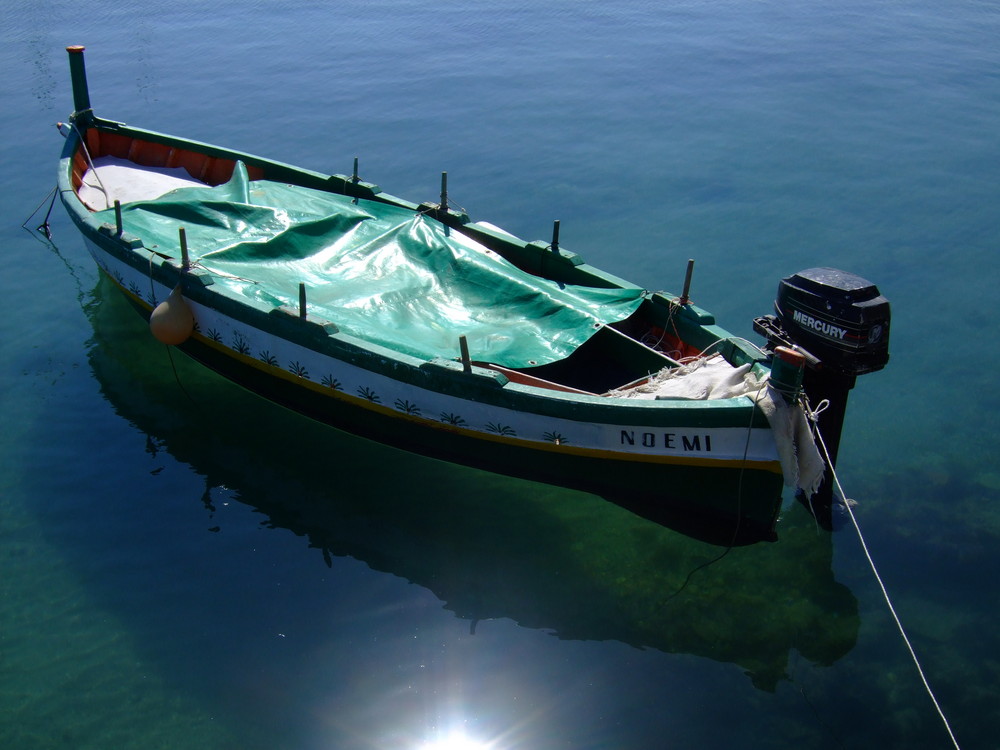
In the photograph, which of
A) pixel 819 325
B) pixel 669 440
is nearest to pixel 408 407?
pixel 669 440

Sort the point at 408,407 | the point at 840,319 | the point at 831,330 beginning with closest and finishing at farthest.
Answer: the point at 840,319, the point at 831,330, the point at 408,407

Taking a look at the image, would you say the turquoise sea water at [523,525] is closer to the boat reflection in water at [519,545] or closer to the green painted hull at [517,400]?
the boat reflection in water at [519,545]

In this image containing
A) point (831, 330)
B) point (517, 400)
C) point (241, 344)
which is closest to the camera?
point (831, 330)

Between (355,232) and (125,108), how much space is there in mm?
12105

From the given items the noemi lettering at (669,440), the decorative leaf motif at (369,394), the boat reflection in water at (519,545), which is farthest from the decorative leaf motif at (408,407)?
the noemi lettering at (669,440)

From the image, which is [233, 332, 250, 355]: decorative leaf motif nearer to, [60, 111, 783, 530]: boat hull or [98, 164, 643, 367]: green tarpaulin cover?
[60, 111, 783, 530]: boat hull

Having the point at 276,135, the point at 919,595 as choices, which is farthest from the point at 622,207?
A: the point at 919,595

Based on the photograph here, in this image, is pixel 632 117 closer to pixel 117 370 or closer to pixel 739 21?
pixel 739 21

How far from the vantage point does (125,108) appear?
68.1 ft

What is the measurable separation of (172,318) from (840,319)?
723 cm

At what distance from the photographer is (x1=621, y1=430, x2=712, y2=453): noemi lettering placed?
328 inches

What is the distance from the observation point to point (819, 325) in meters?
8.20

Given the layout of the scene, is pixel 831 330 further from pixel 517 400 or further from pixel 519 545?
pixel 519 545

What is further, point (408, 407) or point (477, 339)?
point (477, 339)
